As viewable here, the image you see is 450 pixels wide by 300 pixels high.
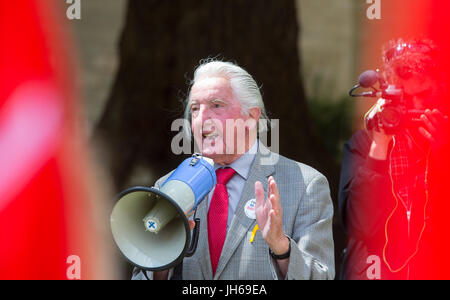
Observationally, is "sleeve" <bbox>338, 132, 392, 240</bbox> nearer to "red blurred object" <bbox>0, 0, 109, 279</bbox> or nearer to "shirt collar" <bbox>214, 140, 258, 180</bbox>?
"shirt collar" <bbox>214, 140, 258, 180</bbox>

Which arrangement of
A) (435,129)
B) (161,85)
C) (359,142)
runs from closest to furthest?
1. (435,129)
2. (359,142)
3. (161,85)

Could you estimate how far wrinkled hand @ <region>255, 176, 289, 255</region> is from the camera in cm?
278

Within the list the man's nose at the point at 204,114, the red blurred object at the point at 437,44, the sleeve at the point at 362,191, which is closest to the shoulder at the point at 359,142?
the sleeve at the point at 362,191

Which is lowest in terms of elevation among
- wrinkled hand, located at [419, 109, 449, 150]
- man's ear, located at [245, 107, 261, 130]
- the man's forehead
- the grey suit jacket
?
the grey suit jacket

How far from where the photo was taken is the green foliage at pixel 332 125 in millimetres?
4215

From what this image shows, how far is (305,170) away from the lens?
320 cm

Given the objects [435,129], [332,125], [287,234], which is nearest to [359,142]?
[435,129]

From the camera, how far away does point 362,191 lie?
10.9ft

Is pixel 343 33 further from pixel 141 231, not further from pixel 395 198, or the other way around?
pixel 141 231

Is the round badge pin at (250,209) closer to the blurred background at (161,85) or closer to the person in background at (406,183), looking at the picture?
the person in background at (406,183)

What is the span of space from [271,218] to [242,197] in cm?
38

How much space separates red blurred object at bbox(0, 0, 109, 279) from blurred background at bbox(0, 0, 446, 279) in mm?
12

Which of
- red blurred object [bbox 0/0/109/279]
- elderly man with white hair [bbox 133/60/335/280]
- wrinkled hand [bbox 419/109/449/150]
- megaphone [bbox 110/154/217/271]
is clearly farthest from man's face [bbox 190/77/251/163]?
red blurred object [bbox 0/0/109/279]

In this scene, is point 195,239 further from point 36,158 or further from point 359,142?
point 36,158
